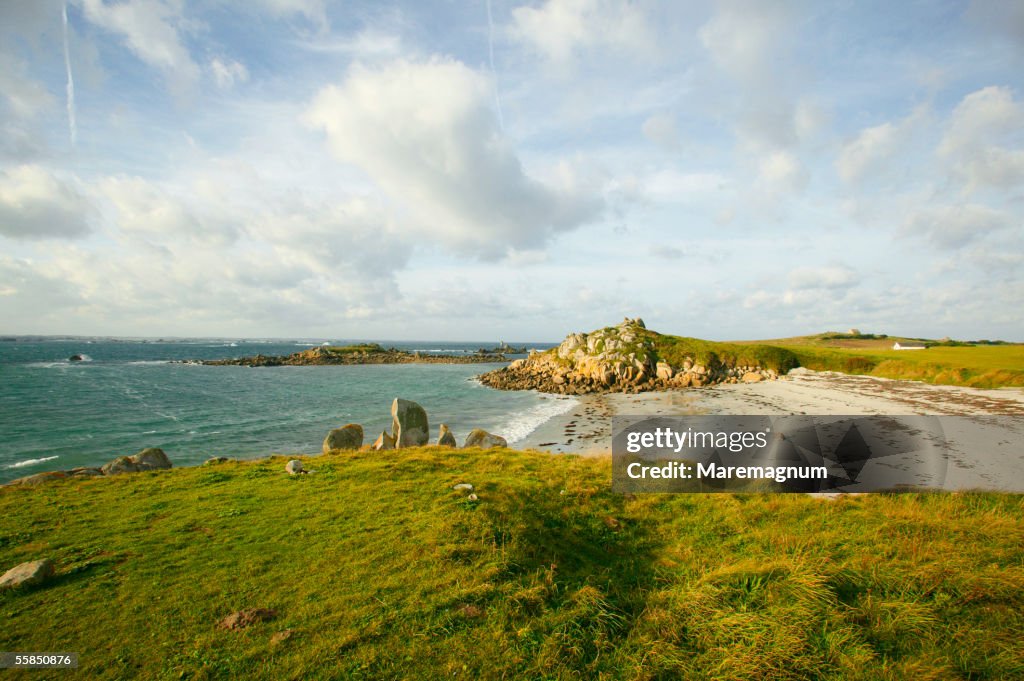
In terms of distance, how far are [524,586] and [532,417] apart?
2901 centimetres

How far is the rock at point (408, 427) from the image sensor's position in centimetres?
2006

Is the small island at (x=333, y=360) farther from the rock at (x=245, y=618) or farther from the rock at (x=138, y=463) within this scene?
the rock at (x=245, y=618)

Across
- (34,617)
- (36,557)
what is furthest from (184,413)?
(34,617)

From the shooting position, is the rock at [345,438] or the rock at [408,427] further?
the rock at [408,427]

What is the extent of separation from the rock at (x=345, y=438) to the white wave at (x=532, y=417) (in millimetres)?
9913

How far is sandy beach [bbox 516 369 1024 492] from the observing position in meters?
14.6

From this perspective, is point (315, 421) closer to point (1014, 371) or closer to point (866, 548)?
point (866, 548)

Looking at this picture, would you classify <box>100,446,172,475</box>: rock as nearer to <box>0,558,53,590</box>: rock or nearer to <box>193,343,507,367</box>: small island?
<box>0,558,53,590</box>: rock

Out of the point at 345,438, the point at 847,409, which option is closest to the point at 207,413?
the point at 345,438

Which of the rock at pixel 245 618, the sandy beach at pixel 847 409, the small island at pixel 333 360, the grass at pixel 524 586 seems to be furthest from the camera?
the small island at pixel 333 360

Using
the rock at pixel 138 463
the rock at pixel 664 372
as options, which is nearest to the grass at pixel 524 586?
the rock at pixel 138 463

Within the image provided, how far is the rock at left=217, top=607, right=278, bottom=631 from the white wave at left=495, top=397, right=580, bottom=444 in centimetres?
2096

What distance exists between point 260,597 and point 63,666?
2.10 meters

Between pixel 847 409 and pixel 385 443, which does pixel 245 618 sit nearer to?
pixel 385 443
